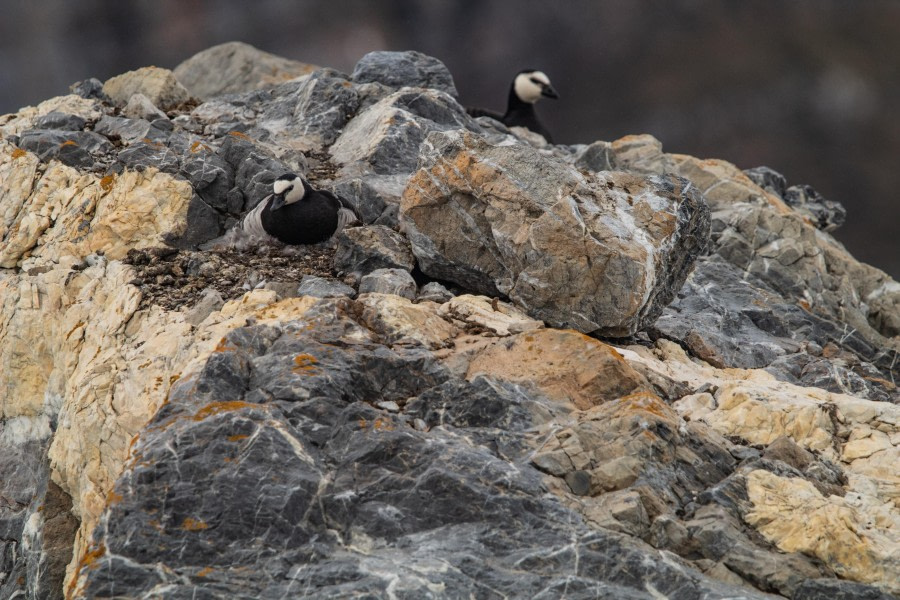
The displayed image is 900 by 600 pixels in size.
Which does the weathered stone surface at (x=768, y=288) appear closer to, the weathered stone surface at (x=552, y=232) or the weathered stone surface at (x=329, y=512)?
the weathered stone surface at (x=552, y=232)

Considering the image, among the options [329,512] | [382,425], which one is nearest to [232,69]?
[382,425]

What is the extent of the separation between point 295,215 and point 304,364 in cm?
369

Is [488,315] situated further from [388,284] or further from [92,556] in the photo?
[92,556]

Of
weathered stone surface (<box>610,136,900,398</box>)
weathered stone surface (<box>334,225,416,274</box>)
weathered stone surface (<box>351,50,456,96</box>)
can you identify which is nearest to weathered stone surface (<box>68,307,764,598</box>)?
weathered stone surface (<box>334,225,416,274</box>)

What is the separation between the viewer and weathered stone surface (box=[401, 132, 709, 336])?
9859 mm

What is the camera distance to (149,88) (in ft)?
53.2

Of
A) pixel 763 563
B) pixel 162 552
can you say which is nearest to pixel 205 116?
pixel 162 552

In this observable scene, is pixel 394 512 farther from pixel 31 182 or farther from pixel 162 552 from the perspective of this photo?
pixel 31 182

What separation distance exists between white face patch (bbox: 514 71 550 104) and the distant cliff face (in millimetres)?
7556

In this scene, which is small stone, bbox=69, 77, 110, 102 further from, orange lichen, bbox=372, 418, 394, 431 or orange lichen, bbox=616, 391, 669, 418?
orange lichen, bbox=616, 391, 669, 418

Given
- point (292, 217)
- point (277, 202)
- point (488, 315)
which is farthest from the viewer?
point (292, 217)

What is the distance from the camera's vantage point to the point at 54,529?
32.4 ft

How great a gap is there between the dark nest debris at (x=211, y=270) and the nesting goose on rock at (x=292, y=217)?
20 centimetres

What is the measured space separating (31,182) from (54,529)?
5.01 meters
